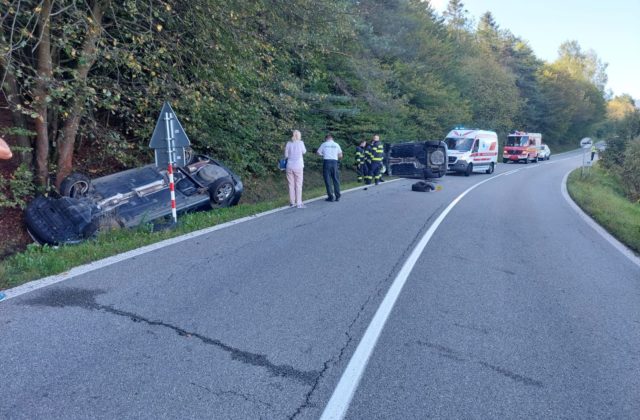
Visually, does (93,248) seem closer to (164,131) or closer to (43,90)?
(164,131)

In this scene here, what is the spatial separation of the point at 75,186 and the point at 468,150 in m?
22.8

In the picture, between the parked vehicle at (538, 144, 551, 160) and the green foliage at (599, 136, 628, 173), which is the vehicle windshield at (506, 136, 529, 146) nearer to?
the parked vehicle at (538, 144, 551, 160)

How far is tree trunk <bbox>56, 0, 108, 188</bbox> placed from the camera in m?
8.09

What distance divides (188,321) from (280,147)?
481 inches

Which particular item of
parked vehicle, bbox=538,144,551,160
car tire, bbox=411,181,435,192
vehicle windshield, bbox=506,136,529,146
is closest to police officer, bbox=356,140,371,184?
car tire, bbox=411,181,435,192

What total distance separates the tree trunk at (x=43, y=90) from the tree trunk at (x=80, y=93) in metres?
0.27

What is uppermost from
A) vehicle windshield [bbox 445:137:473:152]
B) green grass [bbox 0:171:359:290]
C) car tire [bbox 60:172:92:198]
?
vehicle windshield [bbox 445:137:473:152]

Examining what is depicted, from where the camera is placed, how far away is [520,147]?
4575 centimetres

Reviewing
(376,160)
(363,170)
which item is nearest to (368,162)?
(363,170)

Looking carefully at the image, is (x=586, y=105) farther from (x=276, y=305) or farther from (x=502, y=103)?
(x=276, y=305)

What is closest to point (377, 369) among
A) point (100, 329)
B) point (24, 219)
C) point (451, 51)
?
point (100, 329)

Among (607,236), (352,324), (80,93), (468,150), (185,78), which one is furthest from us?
(468,150)

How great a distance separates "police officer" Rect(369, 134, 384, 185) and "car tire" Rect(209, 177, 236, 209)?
8.30 metres

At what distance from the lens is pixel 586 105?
77.9 meters
